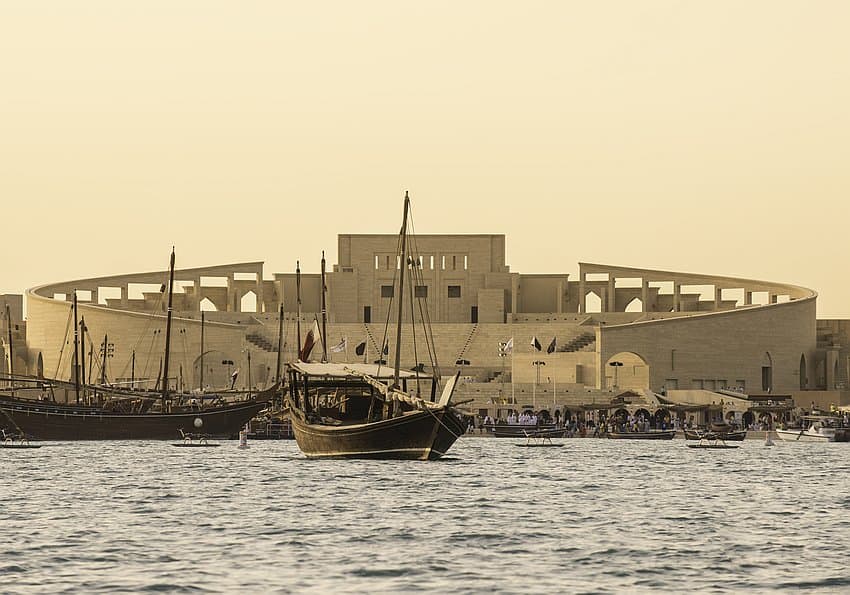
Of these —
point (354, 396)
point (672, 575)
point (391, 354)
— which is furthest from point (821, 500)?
point (391, 354)

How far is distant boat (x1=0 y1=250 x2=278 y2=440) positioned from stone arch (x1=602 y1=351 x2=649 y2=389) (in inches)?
1124

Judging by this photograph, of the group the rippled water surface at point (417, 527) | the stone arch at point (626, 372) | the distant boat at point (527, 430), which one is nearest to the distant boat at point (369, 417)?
the rippled water surface at point (417, 527)

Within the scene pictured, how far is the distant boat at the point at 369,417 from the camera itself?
45312 millimetres

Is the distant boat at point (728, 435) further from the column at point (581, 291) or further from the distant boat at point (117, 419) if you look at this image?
the column at point (581, 291)

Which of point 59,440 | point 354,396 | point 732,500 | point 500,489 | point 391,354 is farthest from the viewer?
point 391,354

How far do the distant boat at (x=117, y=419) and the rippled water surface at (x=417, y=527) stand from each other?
16.5 m

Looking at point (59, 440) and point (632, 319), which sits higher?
point (632, 319)

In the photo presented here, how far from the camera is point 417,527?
92.1 feet

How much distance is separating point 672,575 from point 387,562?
12.9 feet

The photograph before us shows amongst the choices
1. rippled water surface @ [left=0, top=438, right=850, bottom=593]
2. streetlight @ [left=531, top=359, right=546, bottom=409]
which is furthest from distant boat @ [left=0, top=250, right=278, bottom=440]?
streetlight @ [left=531, top=359, right=546, bottom=409]

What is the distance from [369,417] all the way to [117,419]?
20805 mm

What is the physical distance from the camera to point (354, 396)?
4928cm

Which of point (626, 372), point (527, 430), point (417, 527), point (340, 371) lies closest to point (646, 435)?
point (527, 430)

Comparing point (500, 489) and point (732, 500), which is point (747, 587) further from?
point (500, 489)
